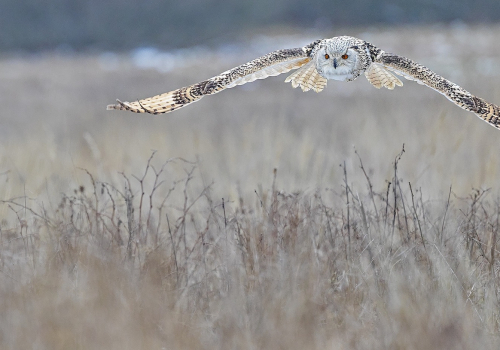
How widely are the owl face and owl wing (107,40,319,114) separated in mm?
172

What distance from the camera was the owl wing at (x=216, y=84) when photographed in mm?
4117

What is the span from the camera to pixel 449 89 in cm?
465

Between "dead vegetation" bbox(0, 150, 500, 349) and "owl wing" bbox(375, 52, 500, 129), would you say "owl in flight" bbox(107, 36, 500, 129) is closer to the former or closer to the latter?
"owl wing" bbox(375, 52, 500, 129)

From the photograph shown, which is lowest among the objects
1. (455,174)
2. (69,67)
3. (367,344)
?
(367,344)

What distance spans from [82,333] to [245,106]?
30.9 ft

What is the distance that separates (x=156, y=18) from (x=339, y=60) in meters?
51.9

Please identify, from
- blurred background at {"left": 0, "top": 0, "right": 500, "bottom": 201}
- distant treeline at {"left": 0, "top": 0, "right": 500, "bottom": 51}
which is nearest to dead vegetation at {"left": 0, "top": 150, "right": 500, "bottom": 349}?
blurred background at {"left": 0, "top": 0, "right": 500, "bottom": 201}

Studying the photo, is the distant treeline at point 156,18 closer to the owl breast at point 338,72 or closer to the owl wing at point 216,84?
the owl breast at point 338,72

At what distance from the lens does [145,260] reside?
12.3 feet

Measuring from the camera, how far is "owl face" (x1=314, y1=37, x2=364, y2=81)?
5.17 metres

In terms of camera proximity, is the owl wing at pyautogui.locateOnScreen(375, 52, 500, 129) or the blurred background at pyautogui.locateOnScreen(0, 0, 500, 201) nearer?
the owl wing at pyautogui.locateOnScreen(375, 52, 500, 129)

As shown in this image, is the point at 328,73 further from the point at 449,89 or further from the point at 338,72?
the point at 449,89

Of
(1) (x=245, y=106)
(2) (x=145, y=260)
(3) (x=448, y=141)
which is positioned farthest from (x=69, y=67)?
(2) (x=145, y=260)

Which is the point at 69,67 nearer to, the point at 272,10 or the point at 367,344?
the point at 367,344
